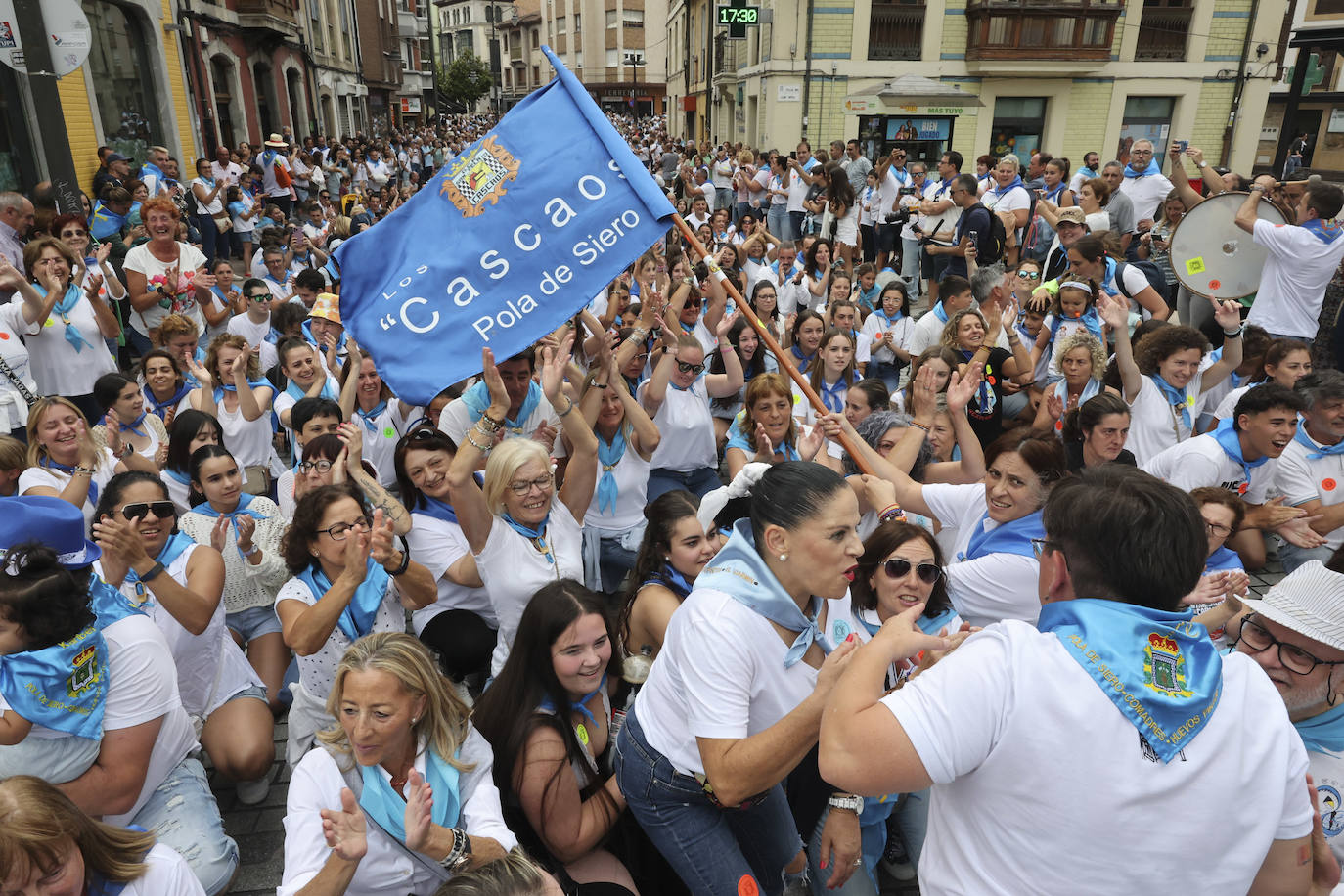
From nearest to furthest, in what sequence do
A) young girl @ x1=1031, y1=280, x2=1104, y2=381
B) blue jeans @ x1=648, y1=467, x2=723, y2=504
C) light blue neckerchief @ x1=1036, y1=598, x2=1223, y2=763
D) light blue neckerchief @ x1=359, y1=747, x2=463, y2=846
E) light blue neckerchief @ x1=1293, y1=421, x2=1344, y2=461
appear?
1. light blue neckerchief @ x1=1036, y1=598, x2=1223, y2=763
2. light blue neckerchief @ x1=359, y1=747, x2=463, y2=846
3. light blue neckerchief @ x1=1293, y1=421, x2=1344, y2=461
4. blue jeans @ x1=648, y1=467, x2=723, y2=504
5. young girl @ x1=1031, y1=280, x2=1104, y2=381

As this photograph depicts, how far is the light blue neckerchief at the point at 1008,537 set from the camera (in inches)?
136

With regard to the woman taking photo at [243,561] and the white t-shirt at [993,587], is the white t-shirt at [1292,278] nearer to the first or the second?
the white t-shirt at [993,587]

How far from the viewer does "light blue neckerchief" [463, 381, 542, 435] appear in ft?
17.1

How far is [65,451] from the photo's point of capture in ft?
15.3

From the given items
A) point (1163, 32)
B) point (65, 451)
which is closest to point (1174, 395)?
point (65, 451)

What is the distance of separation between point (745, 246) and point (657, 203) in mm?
6765

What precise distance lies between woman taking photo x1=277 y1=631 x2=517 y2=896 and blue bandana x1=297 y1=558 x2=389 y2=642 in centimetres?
101

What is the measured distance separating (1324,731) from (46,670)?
4038mm

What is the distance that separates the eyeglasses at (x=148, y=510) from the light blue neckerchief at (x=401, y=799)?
1.83 metres

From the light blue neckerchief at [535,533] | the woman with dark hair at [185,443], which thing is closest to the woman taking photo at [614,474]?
the light blue neckerchief at [535,533]

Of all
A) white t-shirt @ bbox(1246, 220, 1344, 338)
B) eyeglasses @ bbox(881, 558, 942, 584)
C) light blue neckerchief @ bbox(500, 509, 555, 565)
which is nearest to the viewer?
eyeglasses @ bbox(881, 558, 942, 584)

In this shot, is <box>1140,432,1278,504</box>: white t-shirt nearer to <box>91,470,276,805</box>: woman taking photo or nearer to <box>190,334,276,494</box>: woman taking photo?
<box>91,470,276,805</box>: woman taking photo

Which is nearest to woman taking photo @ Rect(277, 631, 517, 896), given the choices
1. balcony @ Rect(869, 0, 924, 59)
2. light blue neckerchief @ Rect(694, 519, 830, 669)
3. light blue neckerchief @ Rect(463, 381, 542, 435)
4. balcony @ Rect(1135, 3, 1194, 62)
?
light blue neckerchief @ Rect(694, 519, 830, 669)

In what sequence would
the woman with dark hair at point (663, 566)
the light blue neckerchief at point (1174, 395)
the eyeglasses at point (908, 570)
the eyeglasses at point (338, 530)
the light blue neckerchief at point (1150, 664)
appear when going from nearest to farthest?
the light blue neckerchief at point (1150, 664), the eyeglasses at point (908, 570), the woman with dark hair at point (663, 566), the eyeglasses at point (338, 530), the light blue neckerchief at point (1174, 395)
